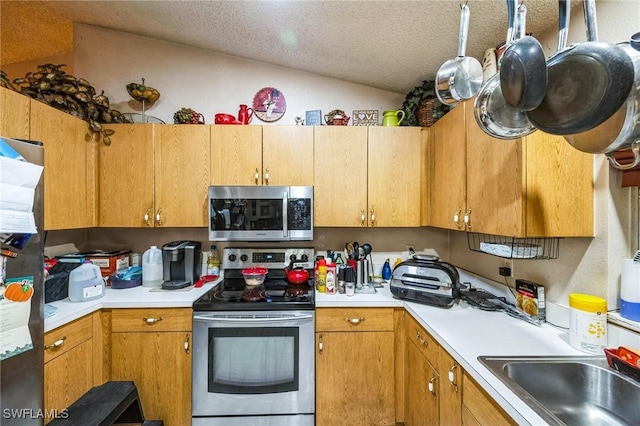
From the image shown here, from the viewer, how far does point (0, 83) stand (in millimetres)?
1388

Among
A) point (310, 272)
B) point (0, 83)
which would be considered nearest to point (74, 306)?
point (0, 83)

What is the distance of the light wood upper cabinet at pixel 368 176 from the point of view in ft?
6.63

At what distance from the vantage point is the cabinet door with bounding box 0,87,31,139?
4.45 ft

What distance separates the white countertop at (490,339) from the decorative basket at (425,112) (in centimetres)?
128

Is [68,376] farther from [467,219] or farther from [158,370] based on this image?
[467,219]

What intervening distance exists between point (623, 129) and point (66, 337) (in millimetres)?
2495

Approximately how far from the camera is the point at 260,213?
1923mm

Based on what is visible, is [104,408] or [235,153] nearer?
[104,408]

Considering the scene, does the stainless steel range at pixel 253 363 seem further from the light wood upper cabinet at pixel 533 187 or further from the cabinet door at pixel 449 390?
the light wood upper cabinet at pixel 533 187

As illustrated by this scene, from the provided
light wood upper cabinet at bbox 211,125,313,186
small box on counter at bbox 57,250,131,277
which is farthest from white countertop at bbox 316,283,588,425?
small box on counter at bbox 57,250,131,277

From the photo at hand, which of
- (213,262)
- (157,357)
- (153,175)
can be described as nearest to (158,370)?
(157,357)

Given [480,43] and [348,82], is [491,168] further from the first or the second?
[348,82]

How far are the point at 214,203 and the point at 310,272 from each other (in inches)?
36.2

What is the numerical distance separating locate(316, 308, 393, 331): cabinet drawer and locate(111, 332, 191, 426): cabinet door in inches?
32.5
